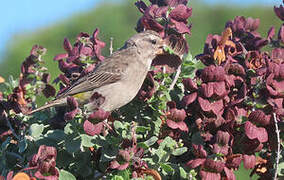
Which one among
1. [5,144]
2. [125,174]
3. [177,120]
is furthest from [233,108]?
[5,144]

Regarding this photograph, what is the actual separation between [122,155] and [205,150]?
44cm

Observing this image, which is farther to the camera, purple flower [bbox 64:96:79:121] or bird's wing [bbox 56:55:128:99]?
bird's wing [bbox 56:55:128:99]

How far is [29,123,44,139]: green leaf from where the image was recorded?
300cm

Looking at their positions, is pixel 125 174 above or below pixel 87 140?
below

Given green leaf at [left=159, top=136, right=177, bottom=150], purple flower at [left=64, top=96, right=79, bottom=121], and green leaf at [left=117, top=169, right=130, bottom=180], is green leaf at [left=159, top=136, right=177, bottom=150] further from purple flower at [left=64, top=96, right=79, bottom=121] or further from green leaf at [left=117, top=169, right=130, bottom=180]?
purple flower at [left=64, top=96, right=79, bottom=121]

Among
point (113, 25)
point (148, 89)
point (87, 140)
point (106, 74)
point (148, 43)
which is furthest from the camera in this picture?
point (113, 25)

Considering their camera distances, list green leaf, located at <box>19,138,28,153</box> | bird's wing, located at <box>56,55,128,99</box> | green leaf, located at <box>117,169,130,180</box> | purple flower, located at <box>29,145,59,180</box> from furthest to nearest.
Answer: bird's wing, located at <box>56,55,128,99</box> < green leaf, located at <box>19,138,28,153</box> < green leaf, located at <box>117,169,130,180</box> < purple flower, located at <box>29,145,59,180</box>

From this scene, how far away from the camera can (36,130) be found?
3006mm

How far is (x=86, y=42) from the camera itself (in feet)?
11.3

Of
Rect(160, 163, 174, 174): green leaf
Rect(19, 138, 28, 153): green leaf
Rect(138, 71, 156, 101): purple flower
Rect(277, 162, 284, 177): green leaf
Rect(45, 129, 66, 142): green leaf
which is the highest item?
Rect(19, 138, 28, 153): green leaf

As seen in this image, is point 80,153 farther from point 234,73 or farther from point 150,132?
point 234,73

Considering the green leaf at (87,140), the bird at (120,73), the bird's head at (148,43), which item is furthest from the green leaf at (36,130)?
the bird's head at (148,43)

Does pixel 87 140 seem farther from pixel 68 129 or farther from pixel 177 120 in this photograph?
pixel 177 120

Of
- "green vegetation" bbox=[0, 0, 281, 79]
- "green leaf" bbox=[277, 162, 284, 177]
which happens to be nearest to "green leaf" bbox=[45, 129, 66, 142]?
"green leaf" bbox=[277, 162, 284, 177]
